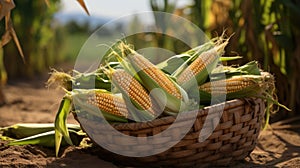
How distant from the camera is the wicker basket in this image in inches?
96.4

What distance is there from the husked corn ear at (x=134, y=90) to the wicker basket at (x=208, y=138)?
0.10m

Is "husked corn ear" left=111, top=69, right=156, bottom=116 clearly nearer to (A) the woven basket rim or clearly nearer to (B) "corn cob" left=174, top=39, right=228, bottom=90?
(A) the woven basket rim

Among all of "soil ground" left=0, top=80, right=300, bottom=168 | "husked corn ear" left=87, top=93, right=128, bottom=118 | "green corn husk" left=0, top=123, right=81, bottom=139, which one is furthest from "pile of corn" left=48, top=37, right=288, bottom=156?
"green corn husk" left=0, top=123, right=81, bottom=139

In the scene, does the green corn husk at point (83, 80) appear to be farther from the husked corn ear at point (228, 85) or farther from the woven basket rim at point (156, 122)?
the husked corn ear at point (228, 85)

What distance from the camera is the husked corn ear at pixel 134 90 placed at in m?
2.49

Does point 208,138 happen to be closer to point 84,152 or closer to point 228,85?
point 228,85

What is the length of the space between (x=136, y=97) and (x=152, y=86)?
0.29 feet

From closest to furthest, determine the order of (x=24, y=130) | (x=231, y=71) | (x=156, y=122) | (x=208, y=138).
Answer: (x=156, y=122) → (x=208, y=138) → (x=231, y=71) → (x=24, y=130)

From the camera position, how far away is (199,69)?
2.66 metres

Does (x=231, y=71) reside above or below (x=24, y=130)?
above

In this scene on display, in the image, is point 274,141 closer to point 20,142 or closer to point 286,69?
point 286,69

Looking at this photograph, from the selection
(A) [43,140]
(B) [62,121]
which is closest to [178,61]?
(B) [62,121]

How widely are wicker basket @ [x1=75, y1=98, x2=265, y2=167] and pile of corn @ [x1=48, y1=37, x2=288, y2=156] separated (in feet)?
0.21

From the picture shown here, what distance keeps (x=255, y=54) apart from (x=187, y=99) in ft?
6.13
